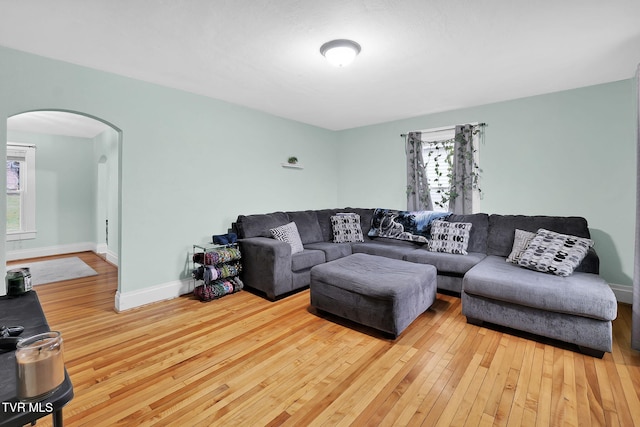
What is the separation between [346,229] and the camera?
4590 millimetres

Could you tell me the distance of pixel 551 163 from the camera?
143 inches

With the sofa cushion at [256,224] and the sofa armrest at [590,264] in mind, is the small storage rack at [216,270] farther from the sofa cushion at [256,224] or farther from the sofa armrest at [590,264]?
the sofa armrest at [590,264]

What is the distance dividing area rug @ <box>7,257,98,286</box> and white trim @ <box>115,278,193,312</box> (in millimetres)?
1935

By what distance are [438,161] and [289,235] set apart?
8.49ft

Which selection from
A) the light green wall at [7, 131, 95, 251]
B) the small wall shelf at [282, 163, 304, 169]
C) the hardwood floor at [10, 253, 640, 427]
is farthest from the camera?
the light green wall at [7, 131, 95, 251]

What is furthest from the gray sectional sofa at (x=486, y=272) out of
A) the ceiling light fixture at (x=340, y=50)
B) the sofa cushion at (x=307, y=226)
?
the ceiling light fixture at (x=340, y=50)

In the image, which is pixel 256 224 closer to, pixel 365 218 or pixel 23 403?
pixel 365 218

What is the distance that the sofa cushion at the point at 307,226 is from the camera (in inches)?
173

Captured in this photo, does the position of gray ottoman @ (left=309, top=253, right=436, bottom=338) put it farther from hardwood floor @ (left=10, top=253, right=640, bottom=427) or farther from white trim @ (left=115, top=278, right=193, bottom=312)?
white trim @ (left=115, top=278, right=193, bottom=312)

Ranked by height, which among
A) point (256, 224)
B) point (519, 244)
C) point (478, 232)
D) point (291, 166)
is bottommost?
point (519, 244)

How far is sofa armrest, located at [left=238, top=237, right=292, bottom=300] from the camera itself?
3328mm

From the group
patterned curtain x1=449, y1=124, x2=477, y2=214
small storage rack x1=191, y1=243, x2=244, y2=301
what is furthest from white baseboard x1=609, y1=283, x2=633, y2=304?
small storage rack x1=191, y1=243, x2=244, y2=301

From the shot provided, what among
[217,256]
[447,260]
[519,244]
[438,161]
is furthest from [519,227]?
[217,256]

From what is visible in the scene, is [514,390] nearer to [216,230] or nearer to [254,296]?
[254,296]
